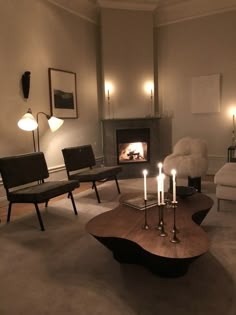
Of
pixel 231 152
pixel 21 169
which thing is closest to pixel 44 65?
pixel 21 169

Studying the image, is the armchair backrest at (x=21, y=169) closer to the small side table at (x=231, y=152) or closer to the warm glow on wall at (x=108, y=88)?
the warm glow on wall at (x=108, y=88)

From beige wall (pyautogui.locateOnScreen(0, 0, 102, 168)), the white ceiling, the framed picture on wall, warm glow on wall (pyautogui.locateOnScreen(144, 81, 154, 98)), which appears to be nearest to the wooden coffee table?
beige wall (pyautogui.locateOnScreen(0, 0, 102, 168))

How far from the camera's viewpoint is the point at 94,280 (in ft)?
7.05

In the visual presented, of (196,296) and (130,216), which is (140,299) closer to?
(196,296)

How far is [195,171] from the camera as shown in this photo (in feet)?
14.3

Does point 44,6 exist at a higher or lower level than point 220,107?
higher

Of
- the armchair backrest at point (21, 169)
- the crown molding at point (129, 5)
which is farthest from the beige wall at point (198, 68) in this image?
the armchair backrest at point (21, 169)

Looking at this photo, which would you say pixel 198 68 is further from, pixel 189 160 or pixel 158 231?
pixel 158 231

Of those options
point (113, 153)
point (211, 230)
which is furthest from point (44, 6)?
point (211, 230)

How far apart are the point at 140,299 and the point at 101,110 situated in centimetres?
482

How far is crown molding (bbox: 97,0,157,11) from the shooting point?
569cm

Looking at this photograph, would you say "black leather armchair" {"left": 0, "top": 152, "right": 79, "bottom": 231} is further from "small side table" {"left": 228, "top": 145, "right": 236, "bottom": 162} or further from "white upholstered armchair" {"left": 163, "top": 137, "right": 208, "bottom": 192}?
"small side table" {"left": 228, "top": 145, "right": 236, "bottom": 162}

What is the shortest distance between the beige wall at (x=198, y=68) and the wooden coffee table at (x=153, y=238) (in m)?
3.55

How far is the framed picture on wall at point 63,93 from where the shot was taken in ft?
16.4
